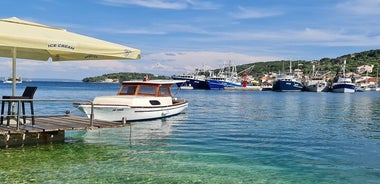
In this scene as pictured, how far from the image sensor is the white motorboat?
22469mm

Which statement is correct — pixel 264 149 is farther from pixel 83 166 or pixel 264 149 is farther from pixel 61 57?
pixel 61 57

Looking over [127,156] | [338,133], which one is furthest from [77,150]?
[338,133]

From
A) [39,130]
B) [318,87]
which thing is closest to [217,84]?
[318,87]

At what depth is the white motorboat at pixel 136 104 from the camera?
22469 mm

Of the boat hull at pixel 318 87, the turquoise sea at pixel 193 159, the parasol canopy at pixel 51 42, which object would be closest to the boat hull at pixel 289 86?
the boat hull at pixel 318 87

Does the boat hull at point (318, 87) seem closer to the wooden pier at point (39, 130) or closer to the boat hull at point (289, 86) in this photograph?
the boat hull at point (289, 86)

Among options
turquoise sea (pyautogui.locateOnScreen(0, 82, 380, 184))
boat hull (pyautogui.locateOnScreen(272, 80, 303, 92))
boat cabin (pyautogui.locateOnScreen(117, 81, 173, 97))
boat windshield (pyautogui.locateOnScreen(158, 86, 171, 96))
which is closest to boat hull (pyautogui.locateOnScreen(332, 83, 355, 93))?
boat hull (pyautogui.locateOnScreen(272, 80, 303, 92))

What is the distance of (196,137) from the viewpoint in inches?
728

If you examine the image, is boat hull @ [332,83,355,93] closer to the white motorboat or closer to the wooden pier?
the white motorboat

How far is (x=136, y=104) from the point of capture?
23.5m

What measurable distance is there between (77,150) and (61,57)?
398 cm

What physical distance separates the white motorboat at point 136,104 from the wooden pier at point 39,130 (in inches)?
261

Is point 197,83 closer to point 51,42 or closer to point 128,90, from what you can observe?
point 128,90

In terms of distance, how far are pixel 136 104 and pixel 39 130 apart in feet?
36.2
